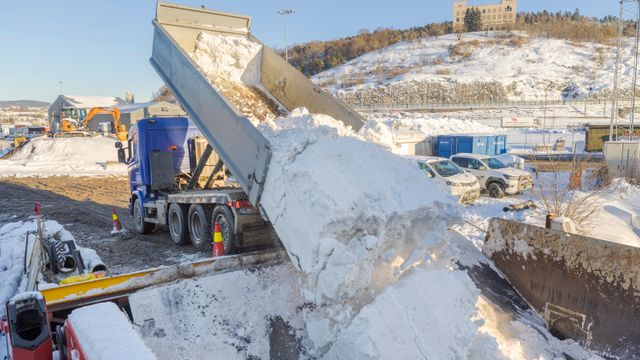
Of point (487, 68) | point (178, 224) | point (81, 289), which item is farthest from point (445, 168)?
point (487, 68)

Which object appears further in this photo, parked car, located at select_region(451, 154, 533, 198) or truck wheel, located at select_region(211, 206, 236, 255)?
parked car, located at select_region(451, 154, 533, 198)

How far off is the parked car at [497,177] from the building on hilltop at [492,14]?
111 meters

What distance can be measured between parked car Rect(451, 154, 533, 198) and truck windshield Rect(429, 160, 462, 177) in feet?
5.91

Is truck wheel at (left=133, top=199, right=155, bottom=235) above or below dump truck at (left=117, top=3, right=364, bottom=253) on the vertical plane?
below

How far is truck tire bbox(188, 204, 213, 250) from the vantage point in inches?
329

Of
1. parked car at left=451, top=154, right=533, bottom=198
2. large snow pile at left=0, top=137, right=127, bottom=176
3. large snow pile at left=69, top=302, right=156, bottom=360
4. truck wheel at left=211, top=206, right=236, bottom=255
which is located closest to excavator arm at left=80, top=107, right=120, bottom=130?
large snow pile at left=0, top=137, right=127, bottom=176

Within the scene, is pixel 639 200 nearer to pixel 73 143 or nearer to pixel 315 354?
pixel 315 354

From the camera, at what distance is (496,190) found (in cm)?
1611

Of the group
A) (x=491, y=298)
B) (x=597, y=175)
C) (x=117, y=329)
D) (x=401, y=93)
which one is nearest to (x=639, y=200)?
(x=597, y=175)

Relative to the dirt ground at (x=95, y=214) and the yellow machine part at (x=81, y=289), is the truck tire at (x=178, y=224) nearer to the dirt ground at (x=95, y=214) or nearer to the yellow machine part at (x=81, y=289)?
the dirt ground at (x=95, y=214)

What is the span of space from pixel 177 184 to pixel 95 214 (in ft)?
17.3

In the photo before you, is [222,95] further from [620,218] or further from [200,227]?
[620,218]

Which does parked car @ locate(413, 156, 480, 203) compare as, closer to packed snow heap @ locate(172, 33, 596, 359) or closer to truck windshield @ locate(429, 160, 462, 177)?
truck windshield @ locate(429, 160, 462, 177)

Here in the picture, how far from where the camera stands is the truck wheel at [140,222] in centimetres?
1066
